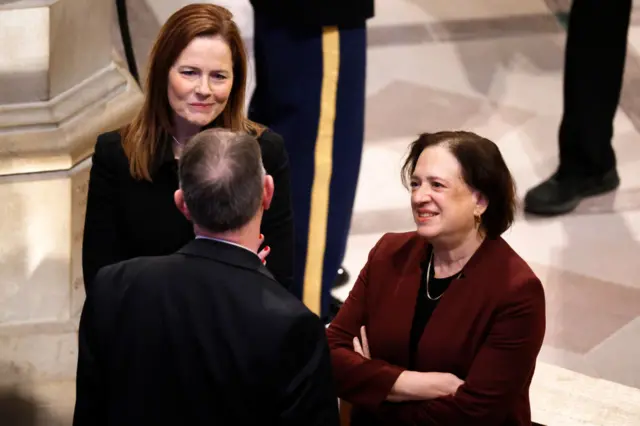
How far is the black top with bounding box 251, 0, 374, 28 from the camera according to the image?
8.87ft

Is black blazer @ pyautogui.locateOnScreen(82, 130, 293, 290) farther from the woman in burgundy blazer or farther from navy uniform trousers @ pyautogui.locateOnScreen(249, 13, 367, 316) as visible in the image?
navy uniform trousers @ pyautogui.locateOnScreen(249, 13, 367, 316)

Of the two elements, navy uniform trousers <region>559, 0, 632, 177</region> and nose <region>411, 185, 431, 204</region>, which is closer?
nose <region>411, 185, 431, 204</region>

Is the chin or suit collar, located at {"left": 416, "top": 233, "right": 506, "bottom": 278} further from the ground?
the chin

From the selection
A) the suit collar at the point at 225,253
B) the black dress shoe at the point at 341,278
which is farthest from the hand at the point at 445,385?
the black dress shoe at the point at 341,278

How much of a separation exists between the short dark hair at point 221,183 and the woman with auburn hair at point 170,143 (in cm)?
47

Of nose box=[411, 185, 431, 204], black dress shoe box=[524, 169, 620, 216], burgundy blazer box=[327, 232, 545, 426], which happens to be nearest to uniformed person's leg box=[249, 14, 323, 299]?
burgundy blazer box=[327, 232, 545, 426]

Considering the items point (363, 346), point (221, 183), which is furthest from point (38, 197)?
point (221, 183)

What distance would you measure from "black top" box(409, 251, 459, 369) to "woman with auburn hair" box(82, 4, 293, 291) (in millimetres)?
301

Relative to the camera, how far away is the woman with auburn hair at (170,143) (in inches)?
86.3

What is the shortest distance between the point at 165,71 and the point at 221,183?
58 centimetres

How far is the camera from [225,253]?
5.55 ft

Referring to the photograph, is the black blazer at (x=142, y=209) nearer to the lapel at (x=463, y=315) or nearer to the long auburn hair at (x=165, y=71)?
the long auburn hair at (x=165, y=71)

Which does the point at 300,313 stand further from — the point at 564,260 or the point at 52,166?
the point at 564,260

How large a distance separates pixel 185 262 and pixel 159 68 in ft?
2.05
